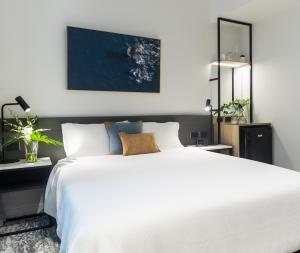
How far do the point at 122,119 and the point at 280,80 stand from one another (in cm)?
239

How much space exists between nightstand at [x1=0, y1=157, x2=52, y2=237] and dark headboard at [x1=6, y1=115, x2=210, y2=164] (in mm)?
132

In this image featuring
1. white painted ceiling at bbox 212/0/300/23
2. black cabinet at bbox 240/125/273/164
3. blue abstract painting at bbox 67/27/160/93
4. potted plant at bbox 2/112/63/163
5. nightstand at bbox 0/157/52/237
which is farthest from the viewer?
black cabinet at bbox 240/125/273/164

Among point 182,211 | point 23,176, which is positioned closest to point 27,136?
point 23,176

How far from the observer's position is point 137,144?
273cm

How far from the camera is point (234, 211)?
1336mm

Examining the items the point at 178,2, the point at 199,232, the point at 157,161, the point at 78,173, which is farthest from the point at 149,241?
the point at 178,2

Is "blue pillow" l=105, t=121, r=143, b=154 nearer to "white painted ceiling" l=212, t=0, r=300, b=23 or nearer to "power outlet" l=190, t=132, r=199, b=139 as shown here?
"power outlet" l=190, t=132, r=199, b=139

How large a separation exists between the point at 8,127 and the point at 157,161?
62.3 inches

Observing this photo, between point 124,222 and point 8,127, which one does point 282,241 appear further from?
point 8,127

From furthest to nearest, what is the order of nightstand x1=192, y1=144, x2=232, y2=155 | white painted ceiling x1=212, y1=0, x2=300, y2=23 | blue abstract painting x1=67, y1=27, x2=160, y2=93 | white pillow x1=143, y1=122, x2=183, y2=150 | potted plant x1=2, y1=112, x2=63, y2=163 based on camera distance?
nightstand x1=192, y1=144, x2=232, y2=155 → white painted ceiling x1=212, y1=0, x2=300, y2=23 → white pillow x1=143, y1=122, x2=183, y2=150 → blue abstract painting x1=67, y1=27, x2=160, y2=93 → potted plant x1=2, y1=112, x2=63, y2=163

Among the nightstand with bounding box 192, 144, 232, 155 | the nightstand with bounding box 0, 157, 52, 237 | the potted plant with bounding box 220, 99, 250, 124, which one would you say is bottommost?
the nightstand with bounding box 0, 157, 52, 237

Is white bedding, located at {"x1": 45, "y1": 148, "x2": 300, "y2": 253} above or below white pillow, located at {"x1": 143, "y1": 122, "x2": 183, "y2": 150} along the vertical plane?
below

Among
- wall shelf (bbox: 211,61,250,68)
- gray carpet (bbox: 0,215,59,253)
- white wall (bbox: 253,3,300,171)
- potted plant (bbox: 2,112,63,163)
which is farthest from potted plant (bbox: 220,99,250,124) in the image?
gray carpet (bbox: 0,215,59,253)

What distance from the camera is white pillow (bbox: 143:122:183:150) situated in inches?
122
